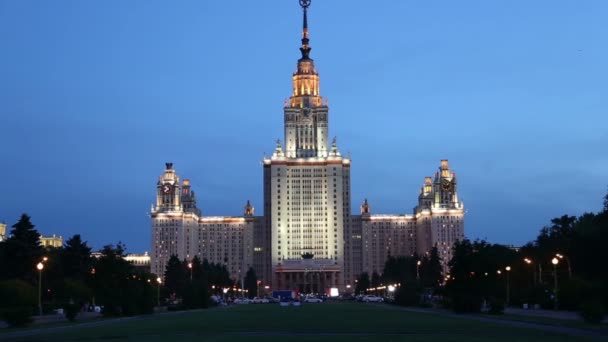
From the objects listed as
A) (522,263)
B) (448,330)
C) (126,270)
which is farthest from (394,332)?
(522,263)

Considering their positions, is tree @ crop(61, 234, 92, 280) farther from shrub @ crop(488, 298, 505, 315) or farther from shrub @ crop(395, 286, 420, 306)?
shrub @ crop(488, 298, 505, 315)

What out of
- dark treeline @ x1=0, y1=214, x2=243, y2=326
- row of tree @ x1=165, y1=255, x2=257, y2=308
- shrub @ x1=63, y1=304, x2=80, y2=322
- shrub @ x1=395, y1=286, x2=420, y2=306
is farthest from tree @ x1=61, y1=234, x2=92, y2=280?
shrub @ x1=63, y1=304, x2=80, y2=322

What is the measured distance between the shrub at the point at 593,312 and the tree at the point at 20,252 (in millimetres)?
62769

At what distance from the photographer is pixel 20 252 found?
325 feet

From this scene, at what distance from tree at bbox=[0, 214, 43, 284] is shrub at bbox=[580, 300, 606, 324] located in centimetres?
6277

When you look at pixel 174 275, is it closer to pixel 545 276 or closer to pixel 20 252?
pixel 545 276

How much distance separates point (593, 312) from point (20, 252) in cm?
6469

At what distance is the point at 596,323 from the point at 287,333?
2049cm

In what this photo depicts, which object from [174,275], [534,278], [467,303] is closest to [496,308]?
[467,303]

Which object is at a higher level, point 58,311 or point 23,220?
point 23,220

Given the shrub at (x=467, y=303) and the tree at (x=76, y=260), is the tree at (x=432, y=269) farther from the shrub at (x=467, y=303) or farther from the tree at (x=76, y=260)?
the shrub at (x=467, y=303)

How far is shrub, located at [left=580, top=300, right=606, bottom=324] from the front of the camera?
5500cm

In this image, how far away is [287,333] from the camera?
1795 inches

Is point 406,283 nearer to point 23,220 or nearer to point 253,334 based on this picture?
point 23,220
